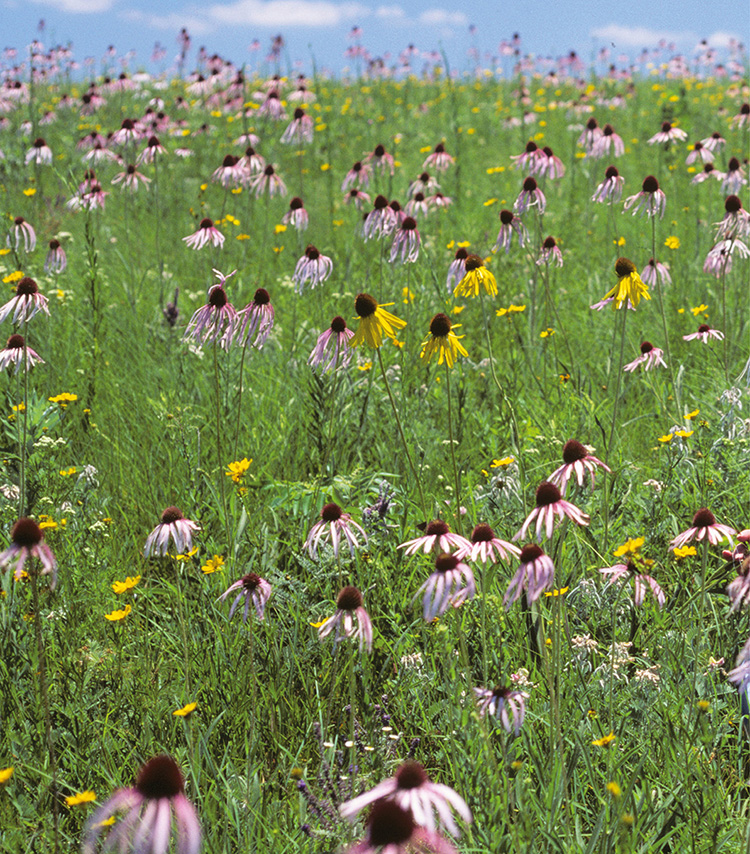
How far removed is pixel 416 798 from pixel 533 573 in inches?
20.3

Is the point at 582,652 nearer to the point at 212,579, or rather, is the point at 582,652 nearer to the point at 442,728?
the point at 442,728

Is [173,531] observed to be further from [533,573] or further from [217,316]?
[533,573]

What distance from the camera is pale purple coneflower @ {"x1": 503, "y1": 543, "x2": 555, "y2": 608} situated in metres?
1.31

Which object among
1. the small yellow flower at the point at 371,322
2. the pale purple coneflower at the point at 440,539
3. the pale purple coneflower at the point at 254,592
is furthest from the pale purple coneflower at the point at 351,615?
the small yellow flower at the point at 371,322

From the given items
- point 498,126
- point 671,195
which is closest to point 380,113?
point 498,126

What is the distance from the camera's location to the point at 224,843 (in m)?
1.43

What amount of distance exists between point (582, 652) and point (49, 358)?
8.48ft

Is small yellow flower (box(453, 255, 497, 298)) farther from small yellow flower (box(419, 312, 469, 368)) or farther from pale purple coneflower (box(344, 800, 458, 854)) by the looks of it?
pale purple coneflower (box(344, 800, 458, 854))

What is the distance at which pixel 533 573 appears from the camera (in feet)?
4.44

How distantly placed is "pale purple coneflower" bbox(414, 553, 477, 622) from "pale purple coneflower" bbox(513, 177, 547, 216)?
7.07ft

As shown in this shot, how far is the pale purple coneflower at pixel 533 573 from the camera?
1.31 metres

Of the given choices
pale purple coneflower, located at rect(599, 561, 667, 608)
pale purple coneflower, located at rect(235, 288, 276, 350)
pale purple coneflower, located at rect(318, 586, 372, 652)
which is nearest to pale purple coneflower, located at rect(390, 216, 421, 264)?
pale purple coneflower, located at rect(235, 288, 276, 350)

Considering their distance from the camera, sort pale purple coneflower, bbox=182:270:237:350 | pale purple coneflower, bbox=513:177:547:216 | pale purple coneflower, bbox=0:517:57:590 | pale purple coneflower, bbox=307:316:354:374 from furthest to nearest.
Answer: pale purple coneflower, bbox=513:177:547:216 < pale purple coneflower, bbox=182:270:237:350 < pale purple coneflower, bbox=307:316:354:374 < pale purple coneflower, bbox=0:517:57:590

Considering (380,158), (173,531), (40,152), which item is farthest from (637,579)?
(40,152)
